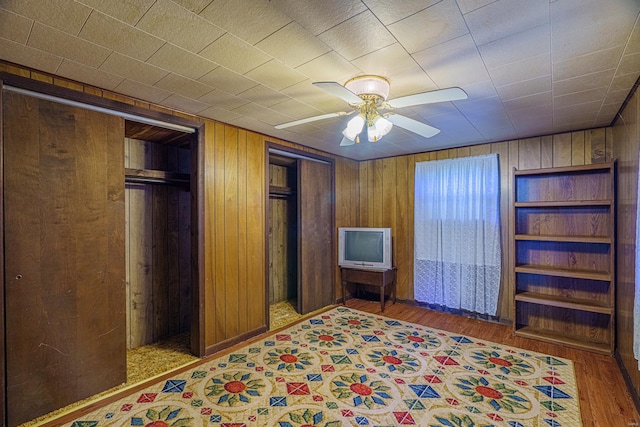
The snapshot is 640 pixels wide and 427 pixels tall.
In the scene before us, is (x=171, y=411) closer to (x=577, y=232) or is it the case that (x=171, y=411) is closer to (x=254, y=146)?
(x=254, y=146)

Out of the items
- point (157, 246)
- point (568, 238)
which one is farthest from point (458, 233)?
point (157, 246)

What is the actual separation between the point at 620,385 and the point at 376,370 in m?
1.87

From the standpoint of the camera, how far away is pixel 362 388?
2311 millimetres

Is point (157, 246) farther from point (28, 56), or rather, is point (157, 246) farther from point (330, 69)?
point (330, 69)

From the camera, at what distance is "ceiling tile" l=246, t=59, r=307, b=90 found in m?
1.87

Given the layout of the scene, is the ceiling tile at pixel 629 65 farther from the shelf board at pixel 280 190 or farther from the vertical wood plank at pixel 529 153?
the shelf board at pixel 280 190

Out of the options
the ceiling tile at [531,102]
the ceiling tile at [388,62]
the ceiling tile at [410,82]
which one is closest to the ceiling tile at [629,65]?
the ceiling tile at [531,102]

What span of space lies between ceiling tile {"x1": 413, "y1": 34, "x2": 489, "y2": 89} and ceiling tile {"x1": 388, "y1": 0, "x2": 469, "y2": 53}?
67 millimetres

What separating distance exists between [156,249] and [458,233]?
367 cm

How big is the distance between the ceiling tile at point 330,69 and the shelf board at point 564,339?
330cm

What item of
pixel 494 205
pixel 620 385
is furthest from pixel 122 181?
pixel 620 385

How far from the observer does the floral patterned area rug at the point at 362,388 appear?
198 cm

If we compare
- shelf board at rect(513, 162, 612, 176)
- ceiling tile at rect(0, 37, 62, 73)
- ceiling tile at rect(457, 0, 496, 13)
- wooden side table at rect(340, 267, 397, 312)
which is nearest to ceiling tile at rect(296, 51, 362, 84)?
ceiling tile at rect(457, 0, 496, 13)

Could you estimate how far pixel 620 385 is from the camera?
2354 millimetres
